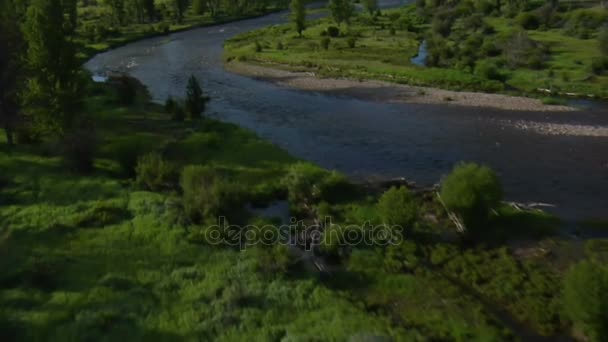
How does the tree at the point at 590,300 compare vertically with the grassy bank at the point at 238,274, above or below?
above

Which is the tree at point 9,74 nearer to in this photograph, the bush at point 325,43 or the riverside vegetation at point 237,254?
the riverside vegetation at point 237,254

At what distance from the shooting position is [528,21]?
7850 centimetres

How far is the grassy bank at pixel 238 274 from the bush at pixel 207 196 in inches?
9.4

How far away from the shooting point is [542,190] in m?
28.2

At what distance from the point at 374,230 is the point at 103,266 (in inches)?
505

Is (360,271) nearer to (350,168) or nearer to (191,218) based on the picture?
(191,218)

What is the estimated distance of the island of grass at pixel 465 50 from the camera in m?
50.2

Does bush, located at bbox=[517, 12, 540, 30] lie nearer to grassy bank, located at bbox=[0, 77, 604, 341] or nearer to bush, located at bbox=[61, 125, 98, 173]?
grassy bank, located at bbox=[0, 77, 604, 341]

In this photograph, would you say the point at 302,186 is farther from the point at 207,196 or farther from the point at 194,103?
the point at 194,103

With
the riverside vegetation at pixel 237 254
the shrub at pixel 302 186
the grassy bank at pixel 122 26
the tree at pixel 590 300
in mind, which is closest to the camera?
the tree at pixel 590 300

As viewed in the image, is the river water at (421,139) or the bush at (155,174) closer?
the bush at (155,174)

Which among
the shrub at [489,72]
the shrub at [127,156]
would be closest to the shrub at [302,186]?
the shrub at [127,156]

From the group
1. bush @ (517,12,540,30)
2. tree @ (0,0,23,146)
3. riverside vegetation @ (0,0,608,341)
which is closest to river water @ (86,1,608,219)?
riverside vegetation @ (0,0,608,341)

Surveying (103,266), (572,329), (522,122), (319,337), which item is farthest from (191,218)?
(522,122)
